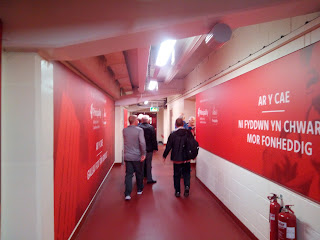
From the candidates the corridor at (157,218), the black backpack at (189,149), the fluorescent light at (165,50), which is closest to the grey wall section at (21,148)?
the corridor at (157,218)

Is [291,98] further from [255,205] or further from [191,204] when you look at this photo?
[191,204]

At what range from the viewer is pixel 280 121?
1978mm

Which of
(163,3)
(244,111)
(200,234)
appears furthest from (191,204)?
(163,3)

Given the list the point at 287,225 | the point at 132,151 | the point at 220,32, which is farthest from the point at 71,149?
the point at 287,225

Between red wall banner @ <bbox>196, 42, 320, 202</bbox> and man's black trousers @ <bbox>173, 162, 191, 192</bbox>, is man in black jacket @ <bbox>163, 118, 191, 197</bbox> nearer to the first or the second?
man's black trousers @ <bbox>173, 162, 191, 192</bbox>

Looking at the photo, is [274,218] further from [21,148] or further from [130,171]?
[130,171]

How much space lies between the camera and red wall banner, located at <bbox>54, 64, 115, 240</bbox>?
196 centimetres

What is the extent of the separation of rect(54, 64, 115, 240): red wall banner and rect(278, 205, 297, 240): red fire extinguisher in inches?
81.1

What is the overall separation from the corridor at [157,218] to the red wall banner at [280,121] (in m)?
0.96

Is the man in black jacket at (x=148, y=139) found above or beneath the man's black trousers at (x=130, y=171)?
above

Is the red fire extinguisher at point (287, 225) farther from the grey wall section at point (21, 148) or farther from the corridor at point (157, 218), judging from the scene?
the grey wall section at point (21, 148)

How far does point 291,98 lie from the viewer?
72.6 inches

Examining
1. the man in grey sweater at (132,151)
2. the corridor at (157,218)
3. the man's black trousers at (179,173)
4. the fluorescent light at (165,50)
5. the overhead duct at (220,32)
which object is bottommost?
the corridor at (157,218)

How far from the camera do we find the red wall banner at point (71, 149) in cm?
196
